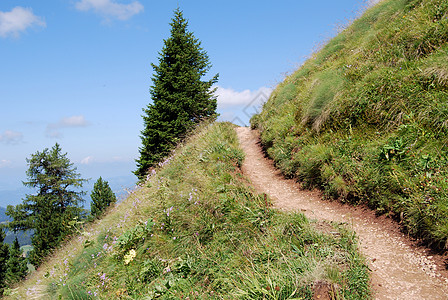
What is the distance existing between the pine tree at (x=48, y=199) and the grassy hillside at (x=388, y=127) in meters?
37.0

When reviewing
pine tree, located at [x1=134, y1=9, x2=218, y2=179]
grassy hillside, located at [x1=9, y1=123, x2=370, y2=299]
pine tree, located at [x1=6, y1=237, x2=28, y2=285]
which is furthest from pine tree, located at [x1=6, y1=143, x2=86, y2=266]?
→ grassy hillside, located at [x1=9, y1=123, x2=370, y2=299]

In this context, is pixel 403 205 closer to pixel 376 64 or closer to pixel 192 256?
pixel 192 256

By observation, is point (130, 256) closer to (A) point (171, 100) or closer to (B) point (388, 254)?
(B) point (388, 254)

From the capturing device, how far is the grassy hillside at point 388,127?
13.8ft

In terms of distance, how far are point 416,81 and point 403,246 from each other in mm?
3514

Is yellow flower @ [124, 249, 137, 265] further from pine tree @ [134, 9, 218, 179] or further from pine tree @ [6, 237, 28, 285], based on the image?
pine tree @ [6, 237, 28, 285]

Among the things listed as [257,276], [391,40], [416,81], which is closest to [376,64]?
[391,40]

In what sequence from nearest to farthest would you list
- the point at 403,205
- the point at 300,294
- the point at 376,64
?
1. the point at 300,294
2. the point at 403,205
3. the point at 376,64

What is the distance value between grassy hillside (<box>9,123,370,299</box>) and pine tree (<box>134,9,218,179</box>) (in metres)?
14.1

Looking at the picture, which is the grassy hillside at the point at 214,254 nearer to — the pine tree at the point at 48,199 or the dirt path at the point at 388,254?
the dirt path at the point at 388,254

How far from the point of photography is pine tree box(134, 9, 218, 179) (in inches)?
820

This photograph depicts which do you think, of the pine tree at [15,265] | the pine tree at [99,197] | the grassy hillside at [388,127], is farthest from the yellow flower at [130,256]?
the pine tree at [15,265]

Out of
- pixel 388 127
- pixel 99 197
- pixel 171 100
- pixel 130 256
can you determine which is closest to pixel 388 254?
pixel 388 127

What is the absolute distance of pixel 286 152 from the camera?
8352 mm
